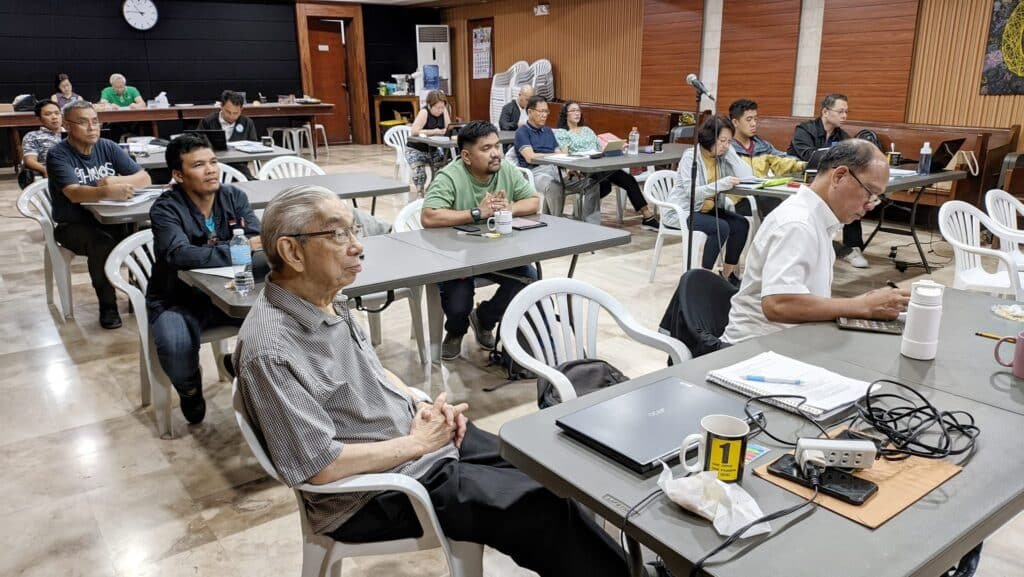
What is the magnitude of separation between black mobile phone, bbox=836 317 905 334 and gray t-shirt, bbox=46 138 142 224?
3.95 meters

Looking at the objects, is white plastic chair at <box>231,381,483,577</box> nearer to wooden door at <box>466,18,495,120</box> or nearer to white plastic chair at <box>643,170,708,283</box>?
white plastic chair at <box>643,170,708,283</box>

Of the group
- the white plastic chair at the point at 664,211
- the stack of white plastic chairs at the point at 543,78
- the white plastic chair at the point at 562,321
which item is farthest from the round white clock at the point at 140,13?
the white plastic chair at the point at 562,321

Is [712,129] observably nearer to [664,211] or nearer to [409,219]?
[664,211]

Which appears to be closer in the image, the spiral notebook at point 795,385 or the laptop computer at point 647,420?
the laptop computer at point 647,420

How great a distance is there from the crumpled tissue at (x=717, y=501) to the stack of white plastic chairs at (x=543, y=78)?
10.8 meters

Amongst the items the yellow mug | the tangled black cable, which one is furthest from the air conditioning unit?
the yellow mug

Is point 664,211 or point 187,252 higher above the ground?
point 187,252

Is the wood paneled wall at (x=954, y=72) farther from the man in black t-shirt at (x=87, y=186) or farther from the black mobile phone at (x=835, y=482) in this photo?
the man in black t-shirt at (x=87, y=186)

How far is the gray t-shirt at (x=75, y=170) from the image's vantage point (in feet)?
13.2

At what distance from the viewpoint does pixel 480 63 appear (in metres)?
13.4

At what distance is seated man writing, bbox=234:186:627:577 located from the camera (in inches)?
59.0

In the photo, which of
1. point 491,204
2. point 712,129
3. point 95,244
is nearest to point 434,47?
point 712,129

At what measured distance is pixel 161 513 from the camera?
8.01 ft

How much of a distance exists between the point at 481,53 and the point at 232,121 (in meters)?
7.34
